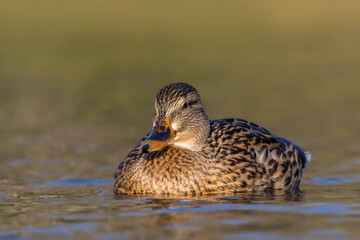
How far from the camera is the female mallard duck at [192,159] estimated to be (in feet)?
29.0

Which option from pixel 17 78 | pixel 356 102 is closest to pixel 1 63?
pixel 17 78

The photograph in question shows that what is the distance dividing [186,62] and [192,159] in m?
16.8

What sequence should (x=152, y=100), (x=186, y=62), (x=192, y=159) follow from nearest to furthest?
(x=192, y=159) → (x=152, y=100) → (x=186, y=62)

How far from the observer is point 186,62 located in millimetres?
25719

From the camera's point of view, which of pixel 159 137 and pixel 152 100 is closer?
pixel 159 137

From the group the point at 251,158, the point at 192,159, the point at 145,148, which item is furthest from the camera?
the point at 251,158

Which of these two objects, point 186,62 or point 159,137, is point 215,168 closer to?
point 159,137

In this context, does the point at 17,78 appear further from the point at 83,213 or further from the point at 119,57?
the point at 83,213

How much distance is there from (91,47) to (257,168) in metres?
22.7

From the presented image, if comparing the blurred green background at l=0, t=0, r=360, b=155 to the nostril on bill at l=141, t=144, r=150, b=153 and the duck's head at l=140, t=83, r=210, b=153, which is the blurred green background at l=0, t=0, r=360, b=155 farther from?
the nostril on bill at l=141, t=144, r=150, b=153

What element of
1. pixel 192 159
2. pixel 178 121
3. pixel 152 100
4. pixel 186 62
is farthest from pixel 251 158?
pixel 186 62

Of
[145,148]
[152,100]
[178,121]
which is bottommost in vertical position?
[145,148]

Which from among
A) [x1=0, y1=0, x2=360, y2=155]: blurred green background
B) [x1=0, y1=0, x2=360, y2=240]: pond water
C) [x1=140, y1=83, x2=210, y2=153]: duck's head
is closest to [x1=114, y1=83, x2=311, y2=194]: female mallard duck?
[x1=140, y1=83, x2=210, y2=153]: duck's head

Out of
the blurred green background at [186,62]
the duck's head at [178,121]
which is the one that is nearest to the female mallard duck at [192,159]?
the duck's head at [178,121]
